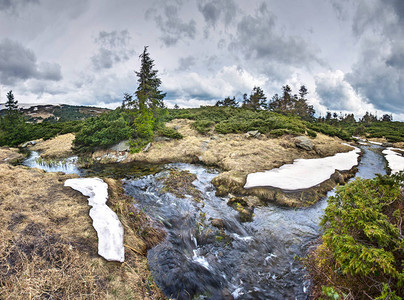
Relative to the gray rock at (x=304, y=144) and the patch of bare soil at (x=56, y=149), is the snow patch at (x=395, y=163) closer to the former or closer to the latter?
the gray rock at (x=304, y=144)

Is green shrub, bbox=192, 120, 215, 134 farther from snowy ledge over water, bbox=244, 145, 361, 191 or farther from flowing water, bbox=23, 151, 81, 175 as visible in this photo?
flowing water, bbox=23, 151, 81, 175

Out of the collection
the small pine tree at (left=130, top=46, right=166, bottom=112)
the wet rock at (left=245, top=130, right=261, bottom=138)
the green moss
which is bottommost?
the green moss

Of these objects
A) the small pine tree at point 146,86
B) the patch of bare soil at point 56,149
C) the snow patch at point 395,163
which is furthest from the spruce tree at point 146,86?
the snow patch at point 395,163

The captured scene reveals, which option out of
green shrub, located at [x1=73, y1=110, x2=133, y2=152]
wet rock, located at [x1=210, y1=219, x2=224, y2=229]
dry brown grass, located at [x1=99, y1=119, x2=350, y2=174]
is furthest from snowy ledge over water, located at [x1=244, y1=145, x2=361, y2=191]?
green shrub, located at [x1=73, y1=110, x2=133, y2=152]

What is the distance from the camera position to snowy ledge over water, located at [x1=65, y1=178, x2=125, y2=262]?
4205 mm

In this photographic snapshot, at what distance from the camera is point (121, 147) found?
1789cm

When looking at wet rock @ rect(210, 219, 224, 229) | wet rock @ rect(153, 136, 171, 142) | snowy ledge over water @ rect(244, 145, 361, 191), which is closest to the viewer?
wet rock @ rect(210, 219, 224, 229)

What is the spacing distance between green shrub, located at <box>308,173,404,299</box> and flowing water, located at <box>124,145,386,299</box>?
3.01 ft

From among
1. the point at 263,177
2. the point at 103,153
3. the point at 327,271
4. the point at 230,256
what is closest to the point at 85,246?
the point at 230,256

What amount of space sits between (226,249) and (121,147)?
50.6ft

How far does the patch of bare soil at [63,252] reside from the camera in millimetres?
3105

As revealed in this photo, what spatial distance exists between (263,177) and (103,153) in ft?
49.2

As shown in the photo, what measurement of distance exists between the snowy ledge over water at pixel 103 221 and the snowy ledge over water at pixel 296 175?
6495 millimetres

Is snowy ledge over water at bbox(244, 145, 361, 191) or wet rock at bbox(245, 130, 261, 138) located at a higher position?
wet rock at bbox(245, 130, 261, 138)
